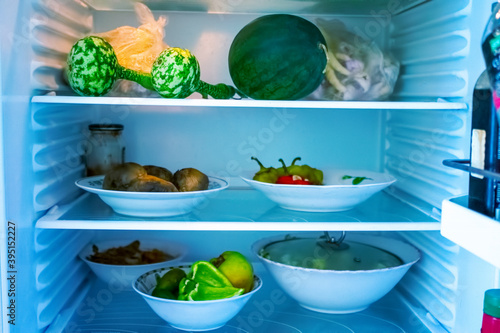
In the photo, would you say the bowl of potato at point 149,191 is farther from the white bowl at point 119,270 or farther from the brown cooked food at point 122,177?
the white bowl at point 119,270

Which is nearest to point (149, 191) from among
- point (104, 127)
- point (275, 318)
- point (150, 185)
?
point (150, 185)

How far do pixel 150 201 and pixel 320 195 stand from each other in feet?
1.35

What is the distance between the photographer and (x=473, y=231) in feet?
2.44

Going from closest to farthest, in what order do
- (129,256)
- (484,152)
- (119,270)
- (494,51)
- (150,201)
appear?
1. (494,51)
2. (484,152)
3. (150,201)
4. (119,270)
5. (129,256)

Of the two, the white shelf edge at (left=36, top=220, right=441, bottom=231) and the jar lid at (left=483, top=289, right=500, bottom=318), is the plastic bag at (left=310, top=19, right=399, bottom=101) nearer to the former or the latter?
the white shelf edge at (left=36, top=220, right=441, bottom=231)

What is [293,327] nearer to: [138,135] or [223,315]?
[223,315]

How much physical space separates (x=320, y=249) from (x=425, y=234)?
292 mm

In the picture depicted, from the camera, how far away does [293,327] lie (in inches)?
55.3

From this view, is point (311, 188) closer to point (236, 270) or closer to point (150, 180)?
point (236, 270)

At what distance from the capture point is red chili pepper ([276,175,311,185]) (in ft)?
4.67

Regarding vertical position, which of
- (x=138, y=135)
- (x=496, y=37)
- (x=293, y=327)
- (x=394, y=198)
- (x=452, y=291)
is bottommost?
(x=293, y=327)

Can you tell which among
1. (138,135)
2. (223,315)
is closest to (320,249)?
(223,315)

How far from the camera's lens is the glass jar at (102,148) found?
1.58m

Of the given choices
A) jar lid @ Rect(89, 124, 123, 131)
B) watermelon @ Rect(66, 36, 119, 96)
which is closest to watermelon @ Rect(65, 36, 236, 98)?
watermelon @ Rect(66, 36, 119, 96)
